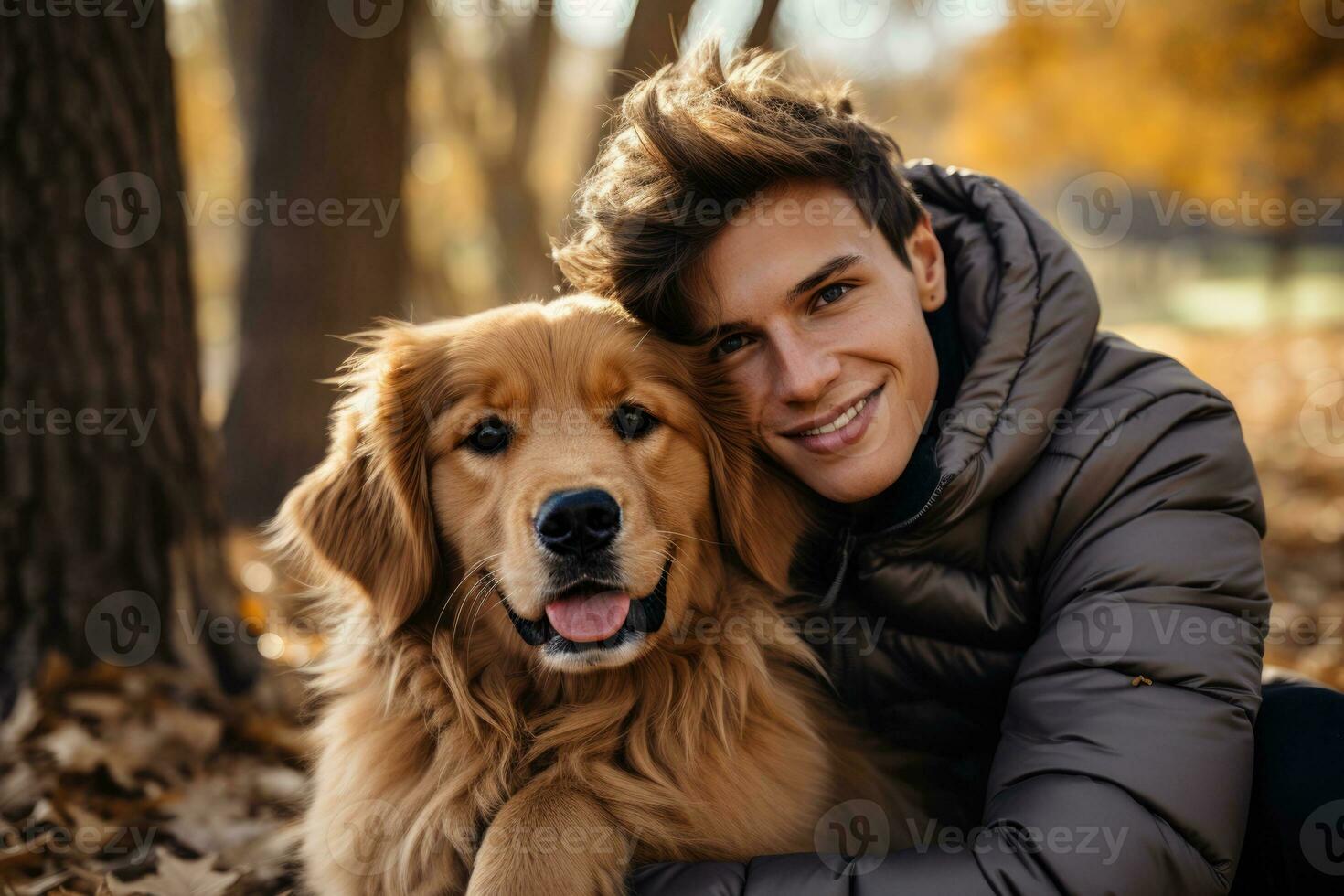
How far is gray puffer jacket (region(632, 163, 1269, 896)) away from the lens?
7.43 ft

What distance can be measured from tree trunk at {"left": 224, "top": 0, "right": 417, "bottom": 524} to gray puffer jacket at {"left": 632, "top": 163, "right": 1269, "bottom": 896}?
4.05 meters

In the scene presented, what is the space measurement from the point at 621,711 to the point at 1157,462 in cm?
159

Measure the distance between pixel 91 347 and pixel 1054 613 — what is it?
10.9 feet

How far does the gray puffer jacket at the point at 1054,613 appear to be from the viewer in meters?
2.27

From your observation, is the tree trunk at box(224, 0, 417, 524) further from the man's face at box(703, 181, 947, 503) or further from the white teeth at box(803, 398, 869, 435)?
the white teeth at box(803, 398, 869, 435)

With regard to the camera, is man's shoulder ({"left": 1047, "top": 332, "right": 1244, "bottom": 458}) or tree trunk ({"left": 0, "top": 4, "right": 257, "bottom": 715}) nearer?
man's shoulder ({"left": 1047, "top": 332, "right": 1244, "bottom": 458})

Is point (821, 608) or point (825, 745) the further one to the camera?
point (821, 608)

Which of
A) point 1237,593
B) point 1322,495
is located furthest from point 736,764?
point 1322,495

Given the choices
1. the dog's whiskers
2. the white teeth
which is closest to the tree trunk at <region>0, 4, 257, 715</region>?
the dog's whiskers

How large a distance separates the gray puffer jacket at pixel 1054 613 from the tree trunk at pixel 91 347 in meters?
2.40

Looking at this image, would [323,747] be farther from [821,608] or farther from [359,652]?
[821,608]

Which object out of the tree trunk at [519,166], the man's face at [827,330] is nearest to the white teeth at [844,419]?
the man's face at [827,330]

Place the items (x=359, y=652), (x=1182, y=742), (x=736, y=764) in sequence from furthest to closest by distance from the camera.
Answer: (x=359, y=652)
(x=736, y=764)
(x=1182, y=742)

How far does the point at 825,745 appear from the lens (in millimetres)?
2891
